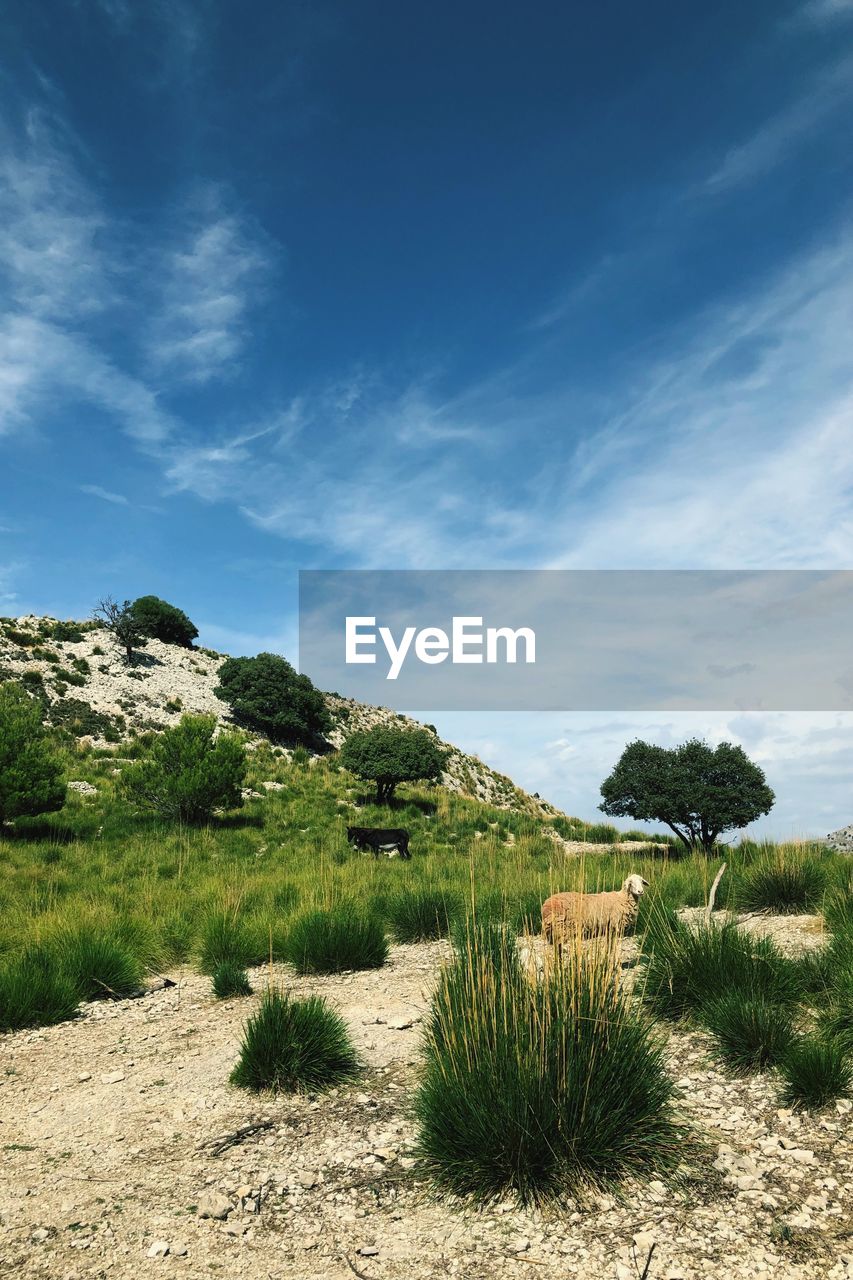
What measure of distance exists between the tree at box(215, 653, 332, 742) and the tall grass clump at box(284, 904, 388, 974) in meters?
31.5

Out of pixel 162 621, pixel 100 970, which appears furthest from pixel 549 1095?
pixel 162 621

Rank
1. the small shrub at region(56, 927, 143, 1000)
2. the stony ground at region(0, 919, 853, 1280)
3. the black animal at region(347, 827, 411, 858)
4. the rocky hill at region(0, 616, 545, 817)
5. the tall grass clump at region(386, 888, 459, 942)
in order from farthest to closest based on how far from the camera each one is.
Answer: the rocky hill at region(0, 616, 545, 817) → the black animal at region(347, 827, 411, 858) → the tall grass clump at region(386, 888, 459, 942) → the small shrub at region(56, 927, 143, 1000) → the stony ground at region(0, 919, 853, 1280)

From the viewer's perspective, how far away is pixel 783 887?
1048 cm

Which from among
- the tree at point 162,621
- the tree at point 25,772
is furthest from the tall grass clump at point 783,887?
the tree at point 162,621

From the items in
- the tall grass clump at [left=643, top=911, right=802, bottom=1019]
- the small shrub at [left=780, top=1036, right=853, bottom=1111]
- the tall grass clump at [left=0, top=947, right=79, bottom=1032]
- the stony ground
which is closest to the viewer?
the stony ground

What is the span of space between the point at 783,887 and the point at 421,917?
4971 mm

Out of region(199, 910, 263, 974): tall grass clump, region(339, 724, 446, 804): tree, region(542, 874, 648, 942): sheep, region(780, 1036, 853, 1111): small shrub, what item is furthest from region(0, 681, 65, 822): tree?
region(780, 1036, 853, 1111): small shrub

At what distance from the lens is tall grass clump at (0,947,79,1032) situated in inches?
291

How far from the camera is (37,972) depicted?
8.00 m

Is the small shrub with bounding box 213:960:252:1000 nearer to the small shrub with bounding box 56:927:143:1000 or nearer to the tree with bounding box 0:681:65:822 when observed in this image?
Result: the small shrub with bounding box 56:927:143:1000

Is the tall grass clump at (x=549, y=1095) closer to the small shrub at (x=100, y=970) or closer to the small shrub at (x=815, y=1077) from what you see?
the small shrub at (x=815, y=1077)

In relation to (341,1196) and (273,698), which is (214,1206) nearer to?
(341,1196)

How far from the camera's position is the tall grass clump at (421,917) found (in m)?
10.5

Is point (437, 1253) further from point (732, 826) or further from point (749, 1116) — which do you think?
point (732, 826)
